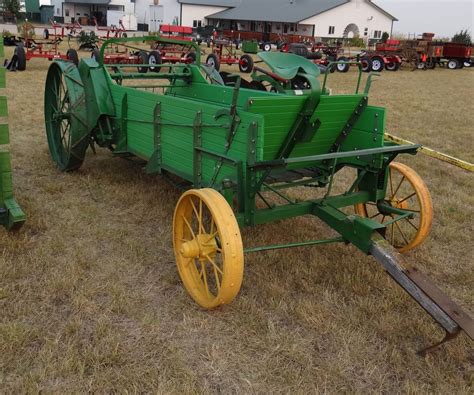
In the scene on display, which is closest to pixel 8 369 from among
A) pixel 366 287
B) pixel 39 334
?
pixel 39 334

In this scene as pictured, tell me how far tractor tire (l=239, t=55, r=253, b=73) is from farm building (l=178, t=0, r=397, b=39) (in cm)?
3491

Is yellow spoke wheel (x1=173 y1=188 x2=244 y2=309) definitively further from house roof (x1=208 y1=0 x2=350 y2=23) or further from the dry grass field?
house roof (x1=208 y1=0 x2=350 y2=23)

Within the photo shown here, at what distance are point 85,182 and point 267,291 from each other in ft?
9.11

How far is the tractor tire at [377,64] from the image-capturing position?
22070 mm

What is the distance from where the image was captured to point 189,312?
3008 mm

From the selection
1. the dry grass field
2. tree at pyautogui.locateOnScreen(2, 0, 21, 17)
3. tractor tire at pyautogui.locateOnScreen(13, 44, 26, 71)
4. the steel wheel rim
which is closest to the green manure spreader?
the dry grass field

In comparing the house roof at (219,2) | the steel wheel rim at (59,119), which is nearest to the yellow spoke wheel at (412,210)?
the steel wheel rim at (59,119)

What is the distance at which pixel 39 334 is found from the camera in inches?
107

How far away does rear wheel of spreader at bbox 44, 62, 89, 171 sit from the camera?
4832mm

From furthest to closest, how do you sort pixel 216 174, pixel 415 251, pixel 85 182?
pixel 85 182, pixel 415 251, pixel 216 174

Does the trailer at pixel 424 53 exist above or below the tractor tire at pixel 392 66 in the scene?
above

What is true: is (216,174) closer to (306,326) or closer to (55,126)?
(306,326)

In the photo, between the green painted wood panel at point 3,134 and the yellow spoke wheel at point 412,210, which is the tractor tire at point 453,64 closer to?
the yellow spoke wheel at point 412,210

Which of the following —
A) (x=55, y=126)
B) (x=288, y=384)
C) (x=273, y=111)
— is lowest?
(x=288, y=384)
